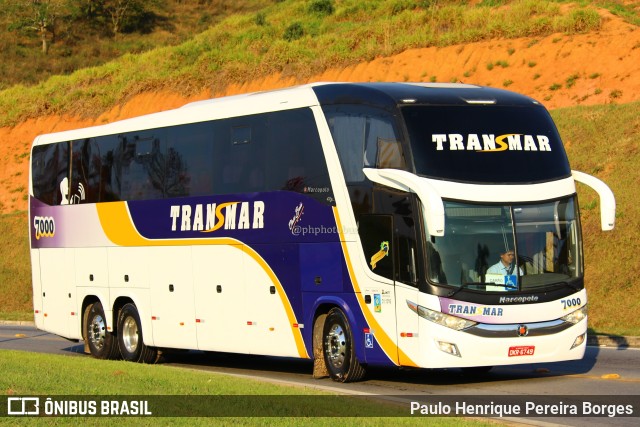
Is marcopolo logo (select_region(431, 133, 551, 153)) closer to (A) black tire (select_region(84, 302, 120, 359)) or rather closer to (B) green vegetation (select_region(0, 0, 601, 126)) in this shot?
(A) black tire (select_region(84, 302, 120, 359))

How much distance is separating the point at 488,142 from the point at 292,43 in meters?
43.5

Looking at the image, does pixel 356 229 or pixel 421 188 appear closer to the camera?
pixel 421 188

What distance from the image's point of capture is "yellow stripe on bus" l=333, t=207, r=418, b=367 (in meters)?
15.2

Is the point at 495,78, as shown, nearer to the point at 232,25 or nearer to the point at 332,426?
the point at 232,25

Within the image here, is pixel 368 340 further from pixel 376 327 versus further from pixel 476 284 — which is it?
pixel 476 284

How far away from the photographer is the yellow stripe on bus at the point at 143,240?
683 inches

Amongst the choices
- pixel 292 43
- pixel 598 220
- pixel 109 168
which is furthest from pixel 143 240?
pixel 292 43

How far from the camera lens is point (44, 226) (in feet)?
79.0

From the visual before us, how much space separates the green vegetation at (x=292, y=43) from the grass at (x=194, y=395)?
3387 cm

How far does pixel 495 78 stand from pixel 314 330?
30334 millimetres

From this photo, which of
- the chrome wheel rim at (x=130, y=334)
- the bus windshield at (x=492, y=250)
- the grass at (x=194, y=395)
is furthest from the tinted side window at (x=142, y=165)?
the bus windshield at (x=492, y=250)

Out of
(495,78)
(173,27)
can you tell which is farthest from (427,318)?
(173,27)

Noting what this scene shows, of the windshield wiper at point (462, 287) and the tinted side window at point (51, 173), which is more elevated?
the tinted side window at point (51, 173)

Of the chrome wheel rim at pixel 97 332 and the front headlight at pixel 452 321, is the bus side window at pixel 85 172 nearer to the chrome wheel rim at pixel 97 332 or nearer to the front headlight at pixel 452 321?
the chrome wheel rim at pixel 97 332
